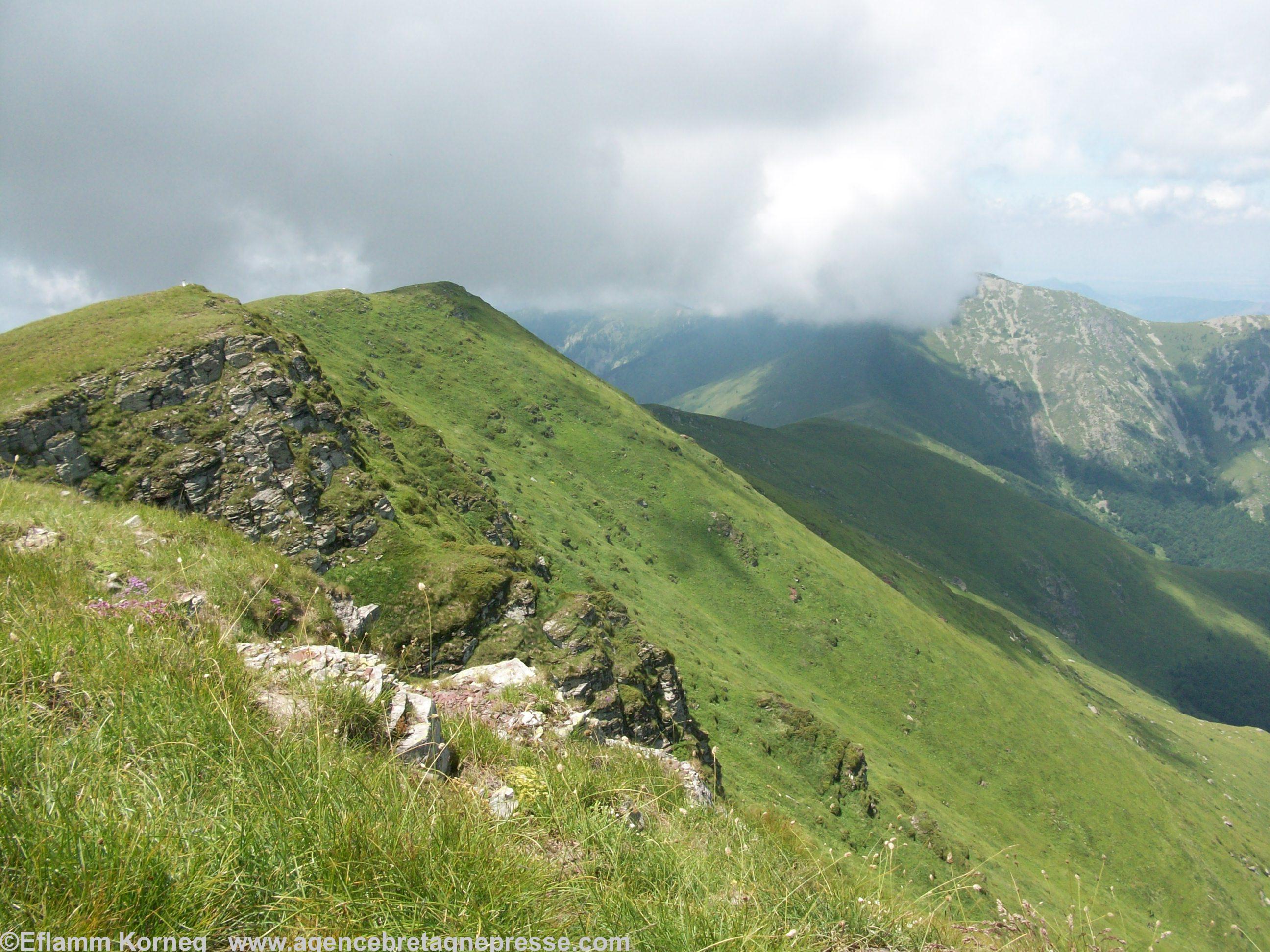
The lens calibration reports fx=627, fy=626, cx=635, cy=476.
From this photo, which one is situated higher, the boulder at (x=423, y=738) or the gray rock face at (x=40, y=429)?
the gray rock face at (x=40, y=429)

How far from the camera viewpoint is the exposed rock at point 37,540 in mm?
8938

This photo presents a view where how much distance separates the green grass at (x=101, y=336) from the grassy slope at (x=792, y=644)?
17168mm

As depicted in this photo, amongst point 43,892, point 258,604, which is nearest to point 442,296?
point 258,604

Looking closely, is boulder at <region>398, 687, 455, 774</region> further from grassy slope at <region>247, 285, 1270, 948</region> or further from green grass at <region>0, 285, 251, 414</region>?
grassy slope at <region>247, 285, 1270, 948</region>

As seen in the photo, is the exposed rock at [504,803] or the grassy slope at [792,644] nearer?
the exposed rock at [504,803]

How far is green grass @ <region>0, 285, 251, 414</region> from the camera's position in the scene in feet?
95.3

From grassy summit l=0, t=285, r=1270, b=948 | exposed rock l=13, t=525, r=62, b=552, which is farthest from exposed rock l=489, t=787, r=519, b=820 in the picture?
grassy summit l=0, t=285, r=1270, b=948

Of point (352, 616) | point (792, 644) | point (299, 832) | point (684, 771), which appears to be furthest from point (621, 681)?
point (792, 644)

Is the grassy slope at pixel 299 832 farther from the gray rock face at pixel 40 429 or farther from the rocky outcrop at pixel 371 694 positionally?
the gray rock face at pixel 40 429

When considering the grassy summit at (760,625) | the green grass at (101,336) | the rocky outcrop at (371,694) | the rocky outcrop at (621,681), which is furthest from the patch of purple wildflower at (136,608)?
the green grass at (101,336)

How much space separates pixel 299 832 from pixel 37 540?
8.89 m

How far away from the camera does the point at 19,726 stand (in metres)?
4.15

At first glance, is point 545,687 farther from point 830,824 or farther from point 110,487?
point 830,824

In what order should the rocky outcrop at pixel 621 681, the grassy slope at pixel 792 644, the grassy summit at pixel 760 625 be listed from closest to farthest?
the rocky outcrop at pixel 621 681
the grassy summit at pixel 760 625
the grassy slope at pixel 792 644
